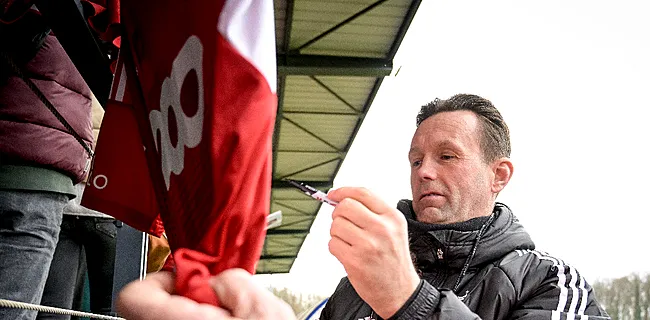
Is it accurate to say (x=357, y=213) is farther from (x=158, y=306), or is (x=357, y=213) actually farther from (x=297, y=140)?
(x=297, y=140)

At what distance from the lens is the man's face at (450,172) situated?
1.08 meters

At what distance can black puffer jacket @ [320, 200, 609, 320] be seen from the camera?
0.89m

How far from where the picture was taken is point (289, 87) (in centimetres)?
525

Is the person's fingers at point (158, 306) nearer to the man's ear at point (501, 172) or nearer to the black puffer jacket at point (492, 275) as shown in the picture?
the black puffer jacket at point (492, 275)

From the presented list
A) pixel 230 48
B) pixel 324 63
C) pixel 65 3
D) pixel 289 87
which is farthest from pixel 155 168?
pixel 289 87

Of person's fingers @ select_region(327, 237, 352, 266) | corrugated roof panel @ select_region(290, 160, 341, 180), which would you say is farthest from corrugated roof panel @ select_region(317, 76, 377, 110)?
person's fingers @ select_region(327, 237, 352, 266)

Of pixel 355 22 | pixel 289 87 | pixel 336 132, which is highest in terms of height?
pixel 355 22

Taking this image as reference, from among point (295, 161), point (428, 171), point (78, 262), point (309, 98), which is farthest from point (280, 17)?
point (428, 171)

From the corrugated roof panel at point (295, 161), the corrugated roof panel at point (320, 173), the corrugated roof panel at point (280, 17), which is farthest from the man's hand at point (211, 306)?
the corrugated roof panel at point (320, 173)

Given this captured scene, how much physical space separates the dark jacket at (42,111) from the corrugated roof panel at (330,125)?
4758mm

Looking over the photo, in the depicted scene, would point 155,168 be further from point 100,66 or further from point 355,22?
point 355,22

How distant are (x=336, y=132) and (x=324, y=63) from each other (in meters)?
1.58

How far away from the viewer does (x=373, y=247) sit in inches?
28.5

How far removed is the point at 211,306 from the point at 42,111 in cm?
82
